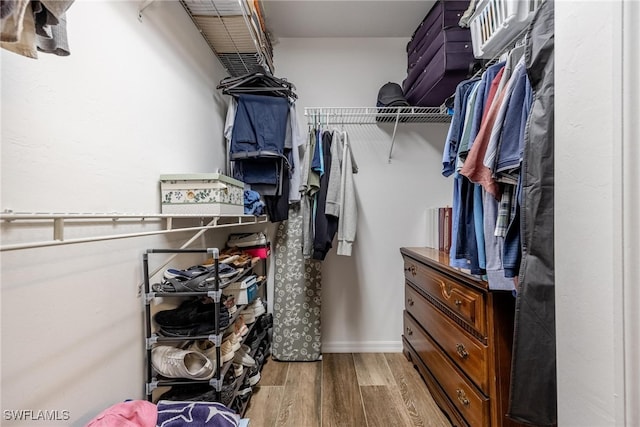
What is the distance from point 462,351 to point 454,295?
0.83 ft

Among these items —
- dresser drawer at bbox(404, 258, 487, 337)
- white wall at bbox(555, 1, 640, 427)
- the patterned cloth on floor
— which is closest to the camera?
white wall at bbox(555, 1, 640, 427)

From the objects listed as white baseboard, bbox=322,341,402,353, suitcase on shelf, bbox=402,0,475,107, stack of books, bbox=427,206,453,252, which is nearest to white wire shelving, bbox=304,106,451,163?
suitcase on shelf, bbox=402,0,475,107

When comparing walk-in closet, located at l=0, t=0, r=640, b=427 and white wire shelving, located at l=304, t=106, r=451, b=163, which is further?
white wire shelving, located at l=304, t=106, r=451, b=163

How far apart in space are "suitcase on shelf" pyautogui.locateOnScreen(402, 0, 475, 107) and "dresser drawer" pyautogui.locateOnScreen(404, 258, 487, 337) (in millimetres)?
1145

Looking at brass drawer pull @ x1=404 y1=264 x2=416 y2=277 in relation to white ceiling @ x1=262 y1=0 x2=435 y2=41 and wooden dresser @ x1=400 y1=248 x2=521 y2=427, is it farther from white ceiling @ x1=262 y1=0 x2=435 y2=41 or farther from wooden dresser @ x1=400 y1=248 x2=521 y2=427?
white ceiling @ x1=262 y1=0 x2=435 y2=41

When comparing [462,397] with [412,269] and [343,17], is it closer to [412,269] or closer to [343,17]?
[412,269]

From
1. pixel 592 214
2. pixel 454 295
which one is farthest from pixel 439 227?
pixel 592 214

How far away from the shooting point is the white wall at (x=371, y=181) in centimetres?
230

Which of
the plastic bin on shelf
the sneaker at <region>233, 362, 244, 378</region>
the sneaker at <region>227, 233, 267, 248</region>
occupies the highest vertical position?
the plastic bin on shelf

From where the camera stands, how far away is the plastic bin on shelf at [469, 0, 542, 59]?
976mm

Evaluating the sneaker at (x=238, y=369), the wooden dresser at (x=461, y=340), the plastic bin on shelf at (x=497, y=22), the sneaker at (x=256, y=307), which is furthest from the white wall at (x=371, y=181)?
the plastic bin on shelf at (x=497, y=22)

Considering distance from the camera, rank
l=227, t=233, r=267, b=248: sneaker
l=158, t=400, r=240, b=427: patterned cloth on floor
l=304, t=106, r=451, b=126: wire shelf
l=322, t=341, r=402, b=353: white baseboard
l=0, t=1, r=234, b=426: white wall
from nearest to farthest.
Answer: l=0, t=1, r=234, b=426: white wall → l=158, t=400, r=240, b=427: patterned cloth on floor → l=227, t=233, r=267, b=248: sneaker → l=304, t=106, r=451, b=126: wire shelf → l=322, t=341, r=402, b=353: white baseboard

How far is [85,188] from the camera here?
827mm

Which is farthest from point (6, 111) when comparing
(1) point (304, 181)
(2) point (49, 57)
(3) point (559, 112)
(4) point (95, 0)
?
(1) point (304, 181)
